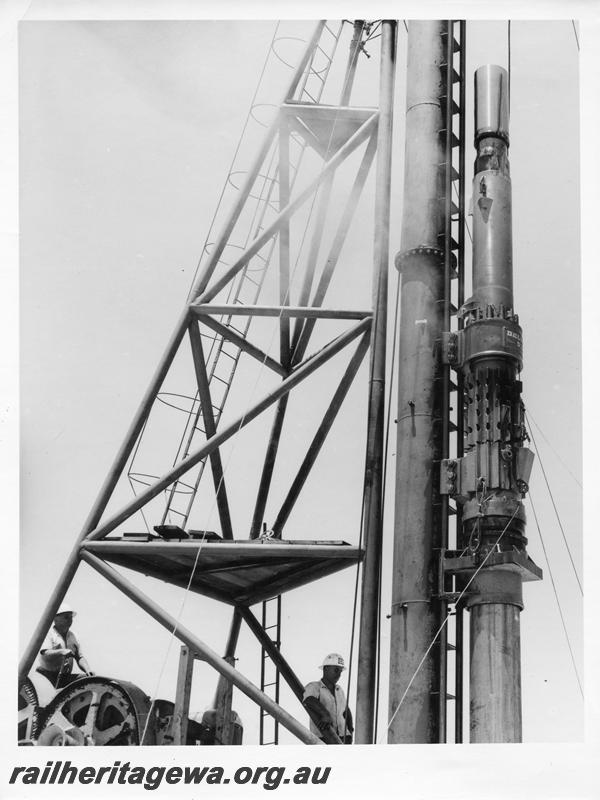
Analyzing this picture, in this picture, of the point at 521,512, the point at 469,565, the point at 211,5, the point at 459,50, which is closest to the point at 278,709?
the point at 469,565

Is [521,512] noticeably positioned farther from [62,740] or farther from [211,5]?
[211,5]

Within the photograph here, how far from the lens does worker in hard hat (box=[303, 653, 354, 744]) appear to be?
50.8 feet

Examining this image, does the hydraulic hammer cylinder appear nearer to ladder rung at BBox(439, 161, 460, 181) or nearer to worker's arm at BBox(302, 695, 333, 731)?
ladder rung at BBox(439, 161, 460, 181)

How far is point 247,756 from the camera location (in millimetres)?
12555

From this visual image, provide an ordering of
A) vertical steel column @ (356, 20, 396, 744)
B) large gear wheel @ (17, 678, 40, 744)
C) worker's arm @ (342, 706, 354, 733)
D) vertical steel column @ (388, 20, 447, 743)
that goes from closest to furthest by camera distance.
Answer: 1. large gear wheel @ (17, 678, 40, 744)
2. vertical steel column @ (356, 20, 396, 744)
3. vertical steel column @ (388, 20, 447, 743)
4. worker's arm @ (342, 706, 354, 733)

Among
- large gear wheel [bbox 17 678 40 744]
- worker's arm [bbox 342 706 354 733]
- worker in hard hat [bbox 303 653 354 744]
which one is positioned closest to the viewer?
large gear wheel [bbox 17 678 40 744]

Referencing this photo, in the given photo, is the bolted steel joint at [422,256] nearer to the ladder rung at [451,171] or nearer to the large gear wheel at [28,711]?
the ladder rung at [451,171]

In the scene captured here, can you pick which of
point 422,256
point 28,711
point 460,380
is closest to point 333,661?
point 28,711

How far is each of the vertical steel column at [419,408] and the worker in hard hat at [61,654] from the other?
391 cm

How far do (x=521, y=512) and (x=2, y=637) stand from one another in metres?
6.50

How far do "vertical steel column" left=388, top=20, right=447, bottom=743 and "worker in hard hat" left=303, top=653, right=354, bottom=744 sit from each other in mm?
846

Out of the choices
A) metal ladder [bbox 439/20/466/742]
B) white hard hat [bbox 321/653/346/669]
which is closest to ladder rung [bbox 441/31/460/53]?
metal ladder [bbox 439/20/466/742]

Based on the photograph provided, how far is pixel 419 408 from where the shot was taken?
16.0 metres

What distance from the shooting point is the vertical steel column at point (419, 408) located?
593 inches
